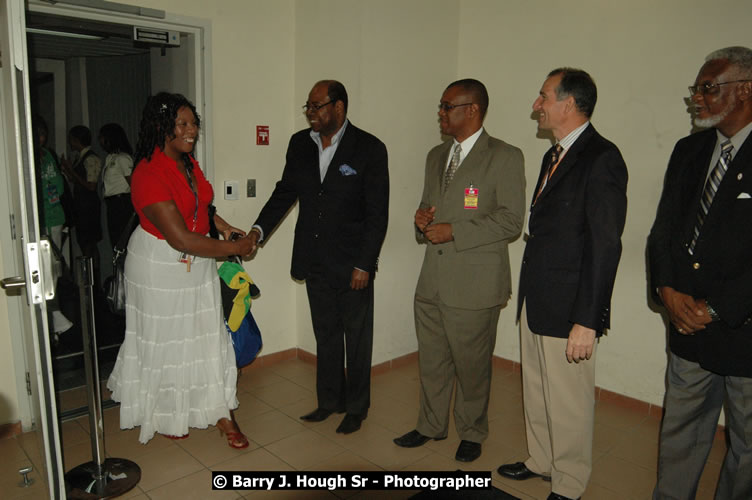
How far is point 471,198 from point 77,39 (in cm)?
367

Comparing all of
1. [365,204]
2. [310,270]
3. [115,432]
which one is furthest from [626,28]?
[115,432]

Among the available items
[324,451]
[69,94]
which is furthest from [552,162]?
[69,94]

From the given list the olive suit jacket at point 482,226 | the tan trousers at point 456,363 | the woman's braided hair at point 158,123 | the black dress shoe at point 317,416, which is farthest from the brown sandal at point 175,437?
the olive suit jacket at point 482,226

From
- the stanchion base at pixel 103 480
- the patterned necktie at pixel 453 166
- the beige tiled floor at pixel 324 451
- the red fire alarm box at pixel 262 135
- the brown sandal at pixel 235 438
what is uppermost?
the red fire alarm box at pixel 262 135

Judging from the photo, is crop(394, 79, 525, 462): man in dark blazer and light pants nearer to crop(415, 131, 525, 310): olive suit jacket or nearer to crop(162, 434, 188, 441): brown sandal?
crop(415, 131, 525, 310): olive suit jacket

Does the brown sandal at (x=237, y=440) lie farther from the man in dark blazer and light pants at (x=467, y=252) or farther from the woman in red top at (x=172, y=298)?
the man in dark blazer and light pants at (x=467, y=252)

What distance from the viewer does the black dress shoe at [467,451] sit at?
2.78m

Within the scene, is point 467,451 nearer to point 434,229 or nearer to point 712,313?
point 434,229

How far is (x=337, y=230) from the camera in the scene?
3.01 meters

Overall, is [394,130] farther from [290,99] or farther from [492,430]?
[492,430]

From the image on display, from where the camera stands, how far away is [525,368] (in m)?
2.57

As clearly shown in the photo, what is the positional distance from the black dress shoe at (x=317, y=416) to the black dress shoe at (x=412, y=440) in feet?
1.62

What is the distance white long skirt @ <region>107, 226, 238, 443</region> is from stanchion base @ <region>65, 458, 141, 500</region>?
0.17m

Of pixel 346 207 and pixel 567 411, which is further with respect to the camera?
pixel 346 207
